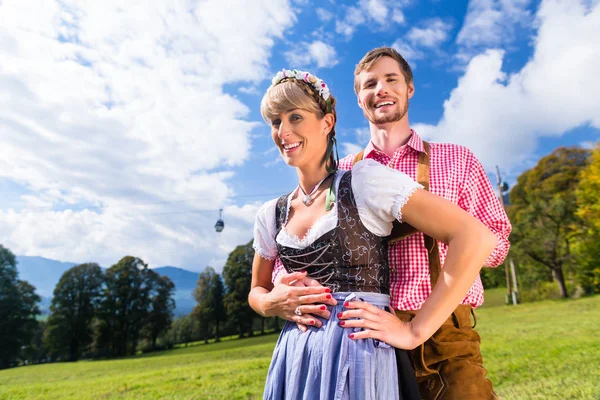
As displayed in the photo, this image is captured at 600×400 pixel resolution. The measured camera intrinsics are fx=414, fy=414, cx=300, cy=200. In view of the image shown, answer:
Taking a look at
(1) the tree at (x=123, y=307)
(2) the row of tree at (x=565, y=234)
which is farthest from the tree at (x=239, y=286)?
(2) the row of tree at (x=565, y=234)

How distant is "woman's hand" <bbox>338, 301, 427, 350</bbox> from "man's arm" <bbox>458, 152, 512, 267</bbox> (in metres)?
0.69

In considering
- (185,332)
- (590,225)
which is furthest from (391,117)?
(185,332)

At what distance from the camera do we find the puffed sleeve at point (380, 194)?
1.54m

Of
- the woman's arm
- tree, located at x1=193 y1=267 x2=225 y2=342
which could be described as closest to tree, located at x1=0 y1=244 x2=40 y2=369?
tree, located at x1=193 y1=267 x2=225 y2=342

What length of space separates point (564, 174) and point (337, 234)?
124 ft

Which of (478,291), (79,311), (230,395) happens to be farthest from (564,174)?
(79,311)

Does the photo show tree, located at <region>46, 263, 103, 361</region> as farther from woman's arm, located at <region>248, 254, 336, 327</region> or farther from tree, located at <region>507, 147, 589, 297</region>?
→ woman's arm, located at <region>248, 254, 336, 327</region>

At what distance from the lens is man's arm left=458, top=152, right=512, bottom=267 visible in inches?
77.4

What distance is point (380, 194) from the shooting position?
1.56 m

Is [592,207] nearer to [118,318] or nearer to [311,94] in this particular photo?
[311,94]

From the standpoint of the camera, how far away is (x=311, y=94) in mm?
1837

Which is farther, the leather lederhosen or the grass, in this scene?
the grass

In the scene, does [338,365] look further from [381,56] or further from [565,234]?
[565,234]

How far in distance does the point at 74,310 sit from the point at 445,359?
3964cm
